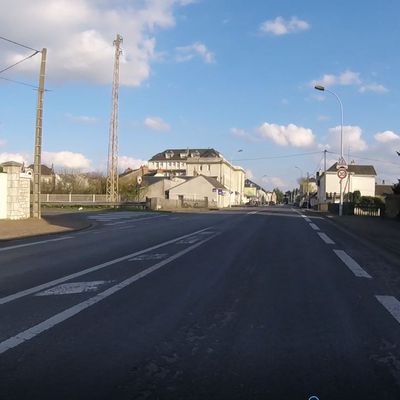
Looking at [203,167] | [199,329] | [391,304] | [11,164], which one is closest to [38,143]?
[11,164]

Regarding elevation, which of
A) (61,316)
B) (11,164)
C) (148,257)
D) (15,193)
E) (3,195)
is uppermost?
(11,164)

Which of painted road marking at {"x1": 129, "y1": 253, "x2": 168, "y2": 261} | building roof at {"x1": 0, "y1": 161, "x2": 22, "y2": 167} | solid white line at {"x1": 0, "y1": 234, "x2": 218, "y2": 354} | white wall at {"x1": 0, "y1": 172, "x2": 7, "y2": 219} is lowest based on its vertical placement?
solid white line at {"x1": 0, "y1": 234, "x2": 218, "y2": 354}

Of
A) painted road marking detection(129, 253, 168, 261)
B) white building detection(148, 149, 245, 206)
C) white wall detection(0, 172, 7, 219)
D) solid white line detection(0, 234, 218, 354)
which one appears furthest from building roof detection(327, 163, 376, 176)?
solid white line detection(0, 234, 218, 354)

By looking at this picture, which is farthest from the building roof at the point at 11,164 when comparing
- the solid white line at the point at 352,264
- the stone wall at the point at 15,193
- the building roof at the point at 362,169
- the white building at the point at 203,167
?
the building roof at the point at 362,169

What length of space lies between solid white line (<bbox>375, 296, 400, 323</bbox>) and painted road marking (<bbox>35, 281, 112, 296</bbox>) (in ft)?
15.1

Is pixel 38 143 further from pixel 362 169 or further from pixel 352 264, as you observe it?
pixel 362 169

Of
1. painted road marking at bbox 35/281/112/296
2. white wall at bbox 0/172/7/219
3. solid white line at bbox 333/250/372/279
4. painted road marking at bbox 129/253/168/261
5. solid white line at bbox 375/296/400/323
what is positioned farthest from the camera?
white wall at bbox 0/172/7/219

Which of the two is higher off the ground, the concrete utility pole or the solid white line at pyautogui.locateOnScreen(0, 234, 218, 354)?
the concrete utility pole

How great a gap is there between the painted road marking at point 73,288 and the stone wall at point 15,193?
2010 cm

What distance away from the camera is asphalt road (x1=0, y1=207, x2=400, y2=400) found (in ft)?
15.4

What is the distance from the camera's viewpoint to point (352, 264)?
507 inches

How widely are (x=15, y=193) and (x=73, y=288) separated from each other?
20735 millimetres

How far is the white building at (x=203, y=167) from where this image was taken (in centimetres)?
12775

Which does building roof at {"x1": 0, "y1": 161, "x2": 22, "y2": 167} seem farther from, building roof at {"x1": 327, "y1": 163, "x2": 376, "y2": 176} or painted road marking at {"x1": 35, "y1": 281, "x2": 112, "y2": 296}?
building roof at {"x1": 327, "y1": 163, "x2": 376, "y2": 176}
